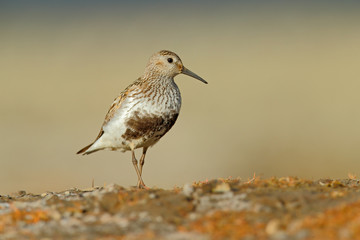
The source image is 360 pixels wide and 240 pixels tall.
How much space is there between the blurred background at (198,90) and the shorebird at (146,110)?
10587mm

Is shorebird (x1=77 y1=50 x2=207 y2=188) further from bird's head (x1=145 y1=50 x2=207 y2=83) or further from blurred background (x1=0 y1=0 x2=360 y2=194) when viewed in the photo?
blurred background (x1=0 y1=0 x2=360 y2=194)

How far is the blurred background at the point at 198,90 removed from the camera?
27.0 meters

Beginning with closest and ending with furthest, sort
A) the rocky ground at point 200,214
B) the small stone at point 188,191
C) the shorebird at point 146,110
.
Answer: the rocky ground at point 200,214 → the small stone at point 188,191 → the shorebird at point 146,110

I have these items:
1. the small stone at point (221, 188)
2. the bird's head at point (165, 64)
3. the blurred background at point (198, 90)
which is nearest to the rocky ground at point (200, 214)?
the small stone at point (221, 188)

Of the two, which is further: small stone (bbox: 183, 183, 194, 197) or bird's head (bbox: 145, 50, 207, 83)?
bird's head (bbox: 145, 50, 207, 83)

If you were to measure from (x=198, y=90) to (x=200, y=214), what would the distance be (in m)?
29.9

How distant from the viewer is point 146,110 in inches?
489

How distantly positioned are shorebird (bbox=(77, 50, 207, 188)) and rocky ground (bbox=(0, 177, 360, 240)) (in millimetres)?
2459

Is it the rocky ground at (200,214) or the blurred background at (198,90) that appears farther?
the blurred background at (198,90)

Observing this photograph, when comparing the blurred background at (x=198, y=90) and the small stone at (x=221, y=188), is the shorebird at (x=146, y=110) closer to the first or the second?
the small stone at (x=221, y=188)

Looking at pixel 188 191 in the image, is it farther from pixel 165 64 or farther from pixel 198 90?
pixel 198 90

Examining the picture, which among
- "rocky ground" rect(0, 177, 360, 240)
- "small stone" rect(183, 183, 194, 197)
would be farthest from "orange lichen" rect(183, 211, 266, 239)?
"small stone" rect(183, 183, 194, 197)

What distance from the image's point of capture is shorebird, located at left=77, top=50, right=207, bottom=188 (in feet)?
40.8

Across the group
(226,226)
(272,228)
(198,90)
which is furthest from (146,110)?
(198,90)
